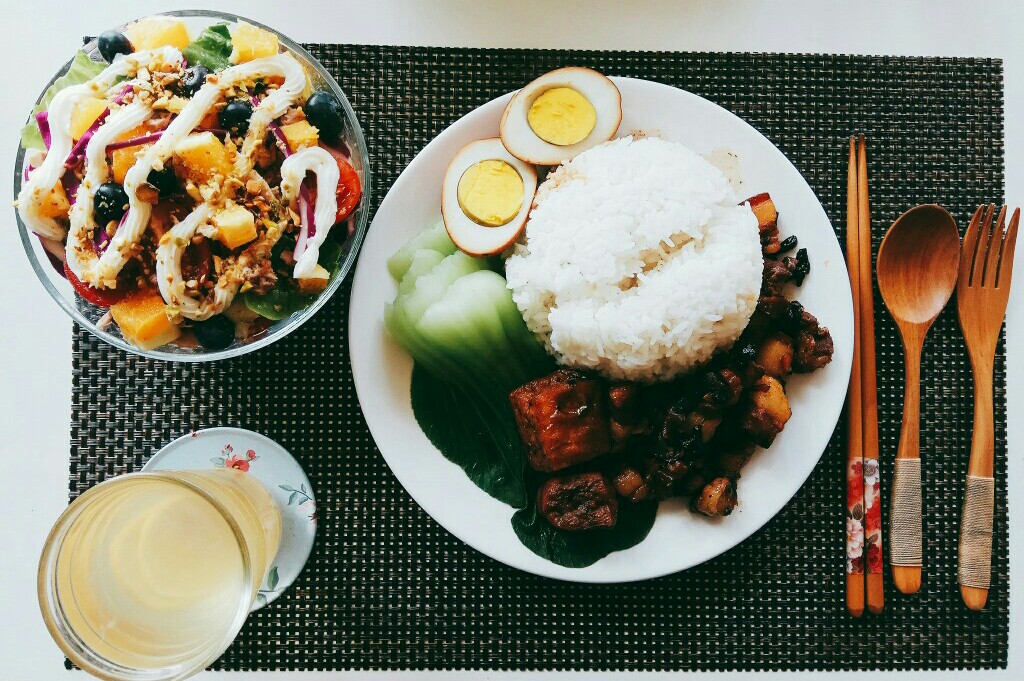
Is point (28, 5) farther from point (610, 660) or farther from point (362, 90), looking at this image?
point (610, 660)

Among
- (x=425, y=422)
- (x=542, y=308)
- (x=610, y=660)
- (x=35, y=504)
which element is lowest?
(x=610, y=660)

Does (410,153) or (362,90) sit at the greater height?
(362,90)

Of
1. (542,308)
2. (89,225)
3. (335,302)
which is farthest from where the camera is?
(335,302)

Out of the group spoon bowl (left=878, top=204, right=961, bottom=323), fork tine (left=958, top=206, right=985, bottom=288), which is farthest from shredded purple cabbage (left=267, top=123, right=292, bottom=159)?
fork tine (left=958, top=206, right=985, bottom=288)

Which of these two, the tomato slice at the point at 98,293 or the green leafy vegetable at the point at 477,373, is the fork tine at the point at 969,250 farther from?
the tomato slice at the point at 98,293

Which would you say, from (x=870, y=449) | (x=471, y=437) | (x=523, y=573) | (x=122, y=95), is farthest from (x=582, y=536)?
(x=122, y=95)

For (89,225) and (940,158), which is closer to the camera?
(89,225)

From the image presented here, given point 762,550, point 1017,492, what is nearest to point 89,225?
point 762,550

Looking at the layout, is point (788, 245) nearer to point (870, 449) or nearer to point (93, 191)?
point (870, 449)
